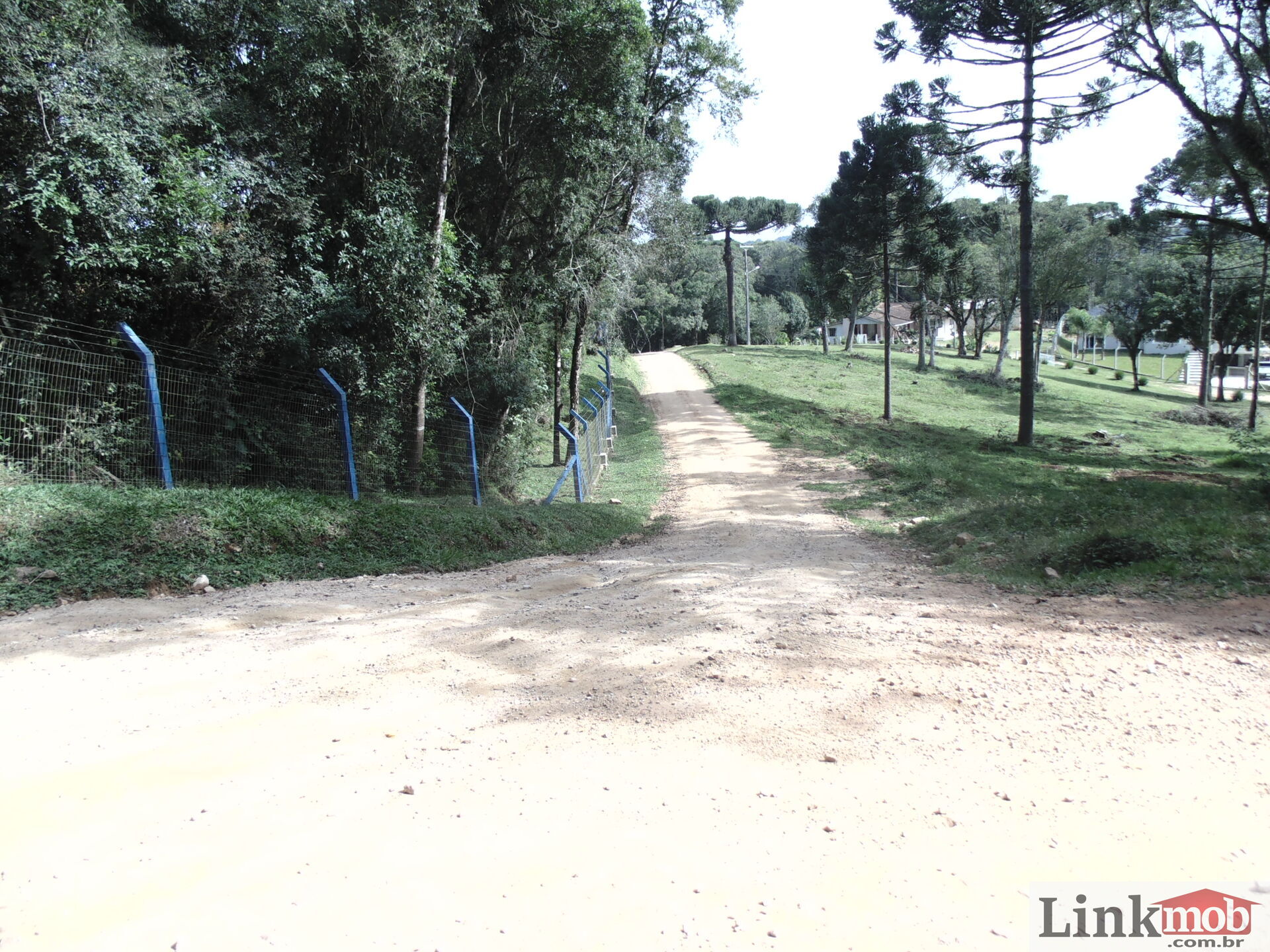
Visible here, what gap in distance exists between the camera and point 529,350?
1653 centimetres

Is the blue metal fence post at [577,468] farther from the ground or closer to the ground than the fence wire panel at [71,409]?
closer to the ground

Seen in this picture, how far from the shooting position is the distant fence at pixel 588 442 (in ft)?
45.3

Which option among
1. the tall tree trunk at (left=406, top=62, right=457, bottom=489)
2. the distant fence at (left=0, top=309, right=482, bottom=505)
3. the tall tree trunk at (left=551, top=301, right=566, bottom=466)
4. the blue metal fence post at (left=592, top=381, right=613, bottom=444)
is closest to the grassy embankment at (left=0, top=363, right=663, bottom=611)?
the distant fence at (left=0, top=309, right=482, bottom=505)

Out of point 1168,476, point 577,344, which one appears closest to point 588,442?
point 577,344

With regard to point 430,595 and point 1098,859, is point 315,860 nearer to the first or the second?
point 1098,859

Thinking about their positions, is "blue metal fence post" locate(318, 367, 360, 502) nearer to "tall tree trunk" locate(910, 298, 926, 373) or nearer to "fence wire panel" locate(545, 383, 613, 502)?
"fence wire panel" locate(545, 383, 613, 502)

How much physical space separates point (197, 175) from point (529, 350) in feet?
25.7

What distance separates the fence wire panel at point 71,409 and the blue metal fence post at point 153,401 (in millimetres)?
330

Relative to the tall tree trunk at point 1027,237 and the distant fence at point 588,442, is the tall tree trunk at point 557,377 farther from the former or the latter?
the tall tree trunk at point 1027,237

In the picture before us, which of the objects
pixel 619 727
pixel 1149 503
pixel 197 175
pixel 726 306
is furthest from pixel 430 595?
pixel 726 306

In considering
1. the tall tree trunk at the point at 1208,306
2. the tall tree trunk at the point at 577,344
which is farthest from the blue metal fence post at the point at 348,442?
the tall tree trunk at the point at 1208,306

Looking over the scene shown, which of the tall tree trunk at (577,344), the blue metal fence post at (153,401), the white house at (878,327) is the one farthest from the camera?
the white house at (878,327)

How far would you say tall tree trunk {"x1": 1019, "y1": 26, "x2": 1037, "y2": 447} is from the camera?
19828mm
